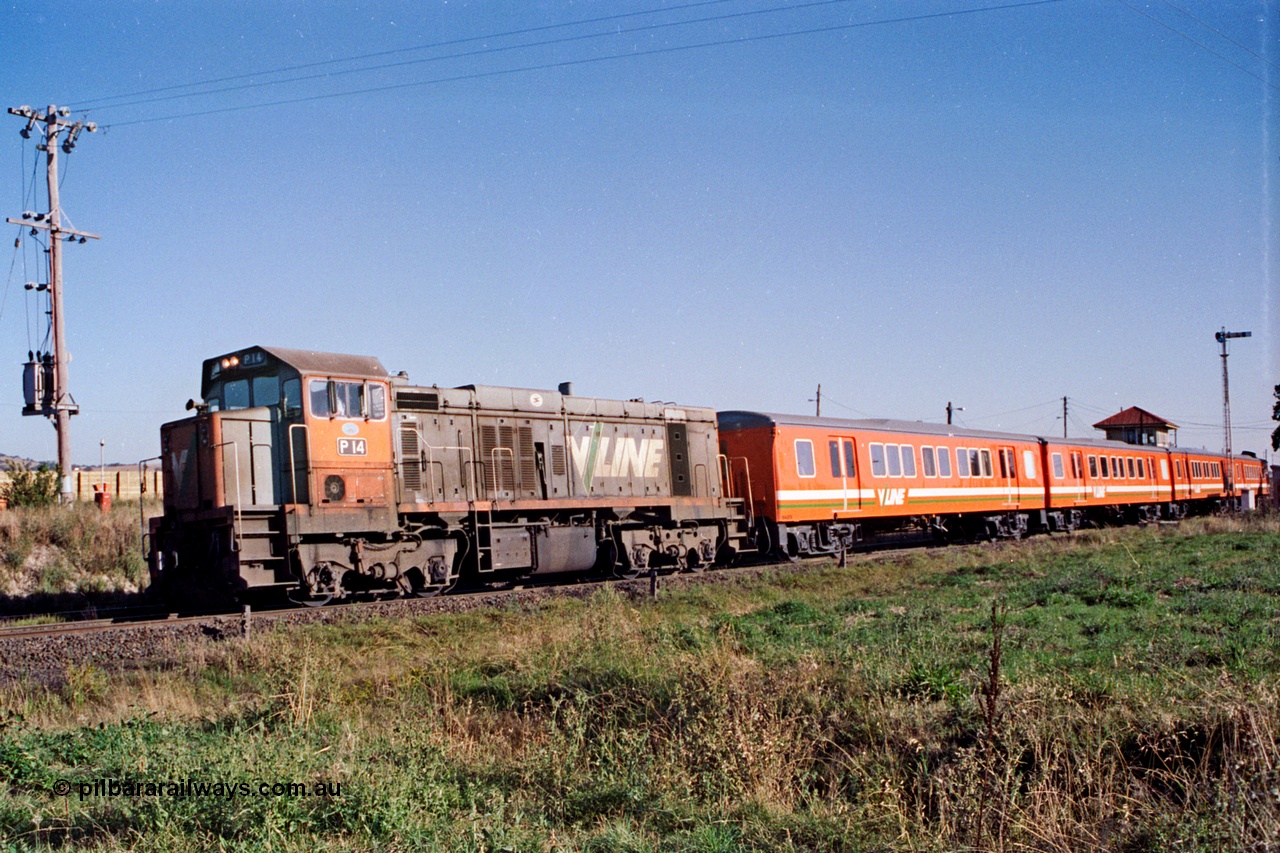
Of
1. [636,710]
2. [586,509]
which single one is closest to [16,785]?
[636,710]

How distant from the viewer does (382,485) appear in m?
15.0

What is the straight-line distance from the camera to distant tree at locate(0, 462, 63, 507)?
2378 centimetres

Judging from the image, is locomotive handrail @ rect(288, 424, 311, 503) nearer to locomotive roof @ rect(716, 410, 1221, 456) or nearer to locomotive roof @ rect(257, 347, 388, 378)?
locomotive roof @ rect(257, 347, 388, 378)

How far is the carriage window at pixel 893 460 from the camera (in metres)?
25.2

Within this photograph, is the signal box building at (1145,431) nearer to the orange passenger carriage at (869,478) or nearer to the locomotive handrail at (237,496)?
the orange passenger carriage at (869,478)

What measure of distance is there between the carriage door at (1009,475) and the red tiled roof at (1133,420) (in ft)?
75.8

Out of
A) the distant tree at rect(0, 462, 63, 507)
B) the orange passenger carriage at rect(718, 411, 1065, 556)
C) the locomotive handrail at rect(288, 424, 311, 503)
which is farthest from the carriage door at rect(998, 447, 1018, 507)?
the distant tree at rect(0, 462, 63, 507)

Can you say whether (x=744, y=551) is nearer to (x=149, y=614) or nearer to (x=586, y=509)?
(x=586, y=509)

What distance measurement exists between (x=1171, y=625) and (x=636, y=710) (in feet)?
19.6

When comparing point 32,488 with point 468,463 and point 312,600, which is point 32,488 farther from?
point 468,463

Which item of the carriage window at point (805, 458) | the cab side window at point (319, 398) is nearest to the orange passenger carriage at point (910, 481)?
the carriage window at point (805, 458)

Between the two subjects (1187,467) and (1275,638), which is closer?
(1275,638)

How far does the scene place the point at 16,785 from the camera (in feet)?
21.6

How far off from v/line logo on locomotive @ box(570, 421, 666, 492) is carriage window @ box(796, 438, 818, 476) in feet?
12.9
